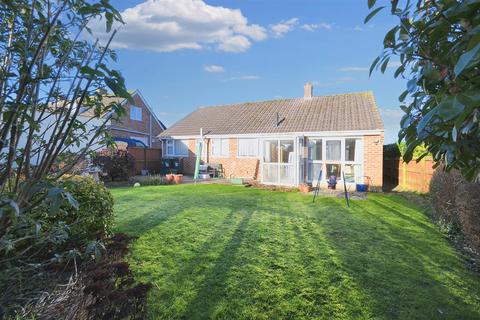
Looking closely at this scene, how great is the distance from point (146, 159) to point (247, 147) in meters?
7.42

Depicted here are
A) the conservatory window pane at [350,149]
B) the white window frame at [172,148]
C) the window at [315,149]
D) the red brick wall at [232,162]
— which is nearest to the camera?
the conservatory window pane at [350,149]

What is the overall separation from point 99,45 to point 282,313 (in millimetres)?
3162

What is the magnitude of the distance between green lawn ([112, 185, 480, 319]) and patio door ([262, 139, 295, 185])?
22.8ft

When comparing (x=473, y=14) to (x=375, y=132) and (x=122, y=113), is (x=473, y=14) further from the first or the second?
(x=375, y=132)

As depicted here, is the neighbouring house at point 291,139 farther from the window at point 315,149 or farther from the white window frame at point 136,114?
the white window frame at point 136,114

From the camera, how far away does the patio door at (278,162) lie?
1522cm

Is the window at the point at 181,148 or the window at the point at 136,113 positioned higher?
the window at the point at 136,113

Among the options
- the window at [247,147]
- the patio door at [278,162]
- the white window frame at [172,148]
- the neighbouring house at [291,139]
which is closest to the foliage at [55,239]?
the patio door at [278,162]

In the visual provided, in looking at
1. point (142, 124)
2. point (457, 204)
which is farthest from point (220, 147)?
point (457, 204)

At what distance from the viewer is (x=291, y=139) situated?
15.5 metres

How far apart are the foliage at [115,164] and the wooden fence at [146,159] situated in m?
2.03

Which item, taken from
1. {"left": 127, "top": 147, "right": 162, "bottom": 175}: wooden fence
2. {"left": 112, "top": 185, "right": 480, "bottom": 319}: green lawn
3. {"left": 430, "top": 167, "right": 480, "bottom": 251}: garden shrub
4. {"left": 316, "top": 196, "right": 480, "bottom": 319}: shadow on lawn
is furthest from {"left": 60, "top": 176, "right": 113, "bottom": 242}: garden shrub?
{"left": 127, "top": 147, "right": 162, "bottom": 175}: wooden fence

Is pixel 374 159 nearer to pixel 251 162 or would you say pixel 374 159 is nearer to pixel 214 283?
pixel 251 162

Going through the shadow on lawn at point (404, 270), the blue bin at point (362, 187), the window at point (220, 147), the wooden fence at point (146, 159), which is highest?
the window at point (220, 147)
